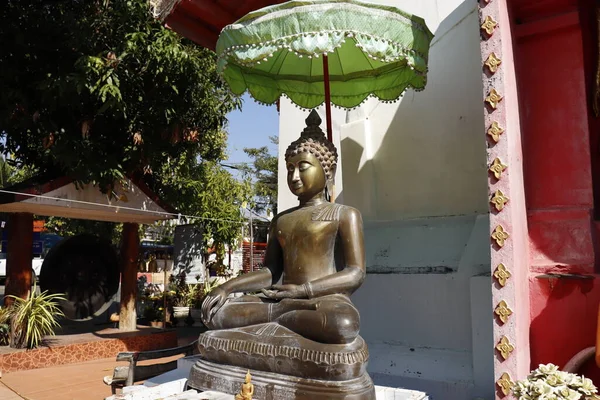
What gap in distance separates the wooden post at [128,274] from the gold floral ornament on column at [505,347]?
7.21m

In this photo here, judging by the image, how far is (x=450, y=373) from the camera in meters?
4.10

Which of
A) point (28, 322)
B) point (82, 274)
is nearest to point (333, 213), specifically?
point (28, 322)

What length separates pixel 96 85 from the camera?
6.68m

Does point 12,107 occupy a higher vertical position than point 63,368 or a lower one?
higher

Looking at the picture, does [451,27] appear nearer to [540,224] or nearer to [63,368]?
[540,224]

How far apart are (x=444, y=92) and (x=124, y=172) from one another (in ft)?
17.3

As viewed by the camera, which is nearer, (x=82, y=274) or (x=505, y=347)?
(x=505, y=347)

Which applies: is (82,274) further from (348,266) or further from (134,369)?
(348,266)

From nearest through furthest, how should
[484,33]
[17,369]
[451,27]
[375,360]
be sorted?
[484,33] → [375,360] → [451,27] → [17,369]

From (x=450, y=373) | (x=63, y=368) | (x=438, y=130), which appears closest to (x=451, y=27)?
(x=438, y=130)

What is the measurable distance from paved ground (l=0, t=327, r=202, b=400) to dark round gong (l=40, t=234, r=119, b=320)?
2550mm

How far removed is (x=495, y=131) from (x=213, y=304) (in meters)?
2.25

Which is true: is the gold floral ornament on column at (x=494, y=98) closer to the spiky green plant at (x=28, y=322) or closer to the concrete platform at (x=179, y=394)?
the concrete platform at (x=179, y=394)

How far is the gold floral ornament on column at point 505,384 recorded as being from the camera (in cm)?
318
